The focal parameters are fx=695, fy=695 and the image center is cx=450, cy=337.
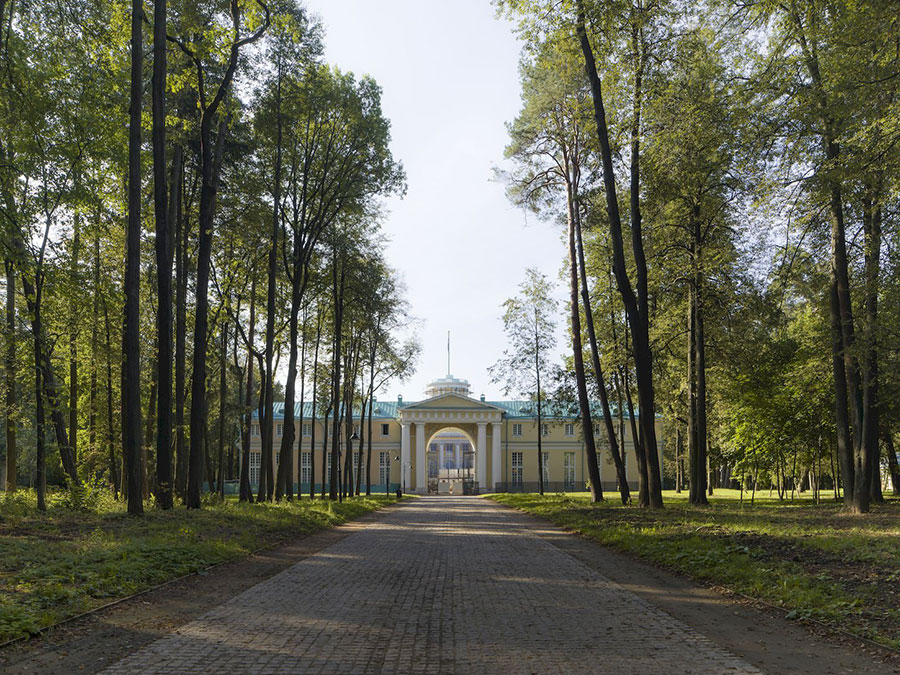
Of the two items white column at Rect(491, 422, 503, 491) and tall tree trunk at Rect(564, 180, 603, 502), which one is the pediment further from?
tall tree trunk at Rect(564, 180, 603, 502)

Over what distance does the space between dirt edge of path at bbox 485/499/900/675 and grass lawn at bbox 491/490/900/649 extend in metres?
0.21

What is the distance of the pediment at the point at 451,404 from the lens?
231ft

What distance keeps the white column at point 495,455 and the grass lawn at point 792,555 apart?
53.5 m

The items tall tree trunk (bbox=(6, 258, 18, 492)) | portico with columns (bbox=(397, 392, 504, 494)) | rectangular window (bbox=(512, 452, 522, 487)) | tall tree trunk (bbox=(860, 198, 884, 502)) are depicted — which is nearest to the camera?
tall tree trunk (bbox=(6, 258, 18, 492))

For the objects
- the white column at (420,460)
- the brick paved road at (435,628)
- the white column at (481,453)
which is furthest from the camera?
the white column at (481,453)

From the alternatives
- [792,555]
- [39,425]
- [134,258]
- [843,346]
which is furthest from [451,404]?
[792,555]

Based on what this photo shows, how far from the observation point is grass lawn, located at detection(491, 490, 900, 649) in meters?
6.54

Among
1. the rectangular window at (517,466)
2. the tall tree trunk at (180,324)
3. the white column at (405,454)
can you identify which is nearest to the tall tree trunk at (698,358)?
the tall tree trunk at (180,324)

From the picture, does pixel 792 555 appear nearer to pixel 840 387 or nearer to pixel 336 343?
pixel 840 387

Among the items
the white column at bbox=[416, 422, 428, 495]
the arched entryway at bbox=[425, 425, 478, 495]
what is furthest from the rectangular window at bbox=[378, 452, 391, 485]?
the arched entryway at bbox=[425, 425, 478, 495]

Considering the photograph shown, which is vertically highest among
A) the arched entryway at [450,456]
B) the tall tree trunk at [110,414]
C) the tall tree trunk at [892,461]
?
the tall tree trunk at [110,414]

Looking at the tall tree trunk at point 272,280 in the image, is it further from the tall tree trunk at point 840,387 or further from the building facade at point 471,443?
the building facade at point 471,443

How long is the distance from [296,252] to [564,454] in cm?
5809

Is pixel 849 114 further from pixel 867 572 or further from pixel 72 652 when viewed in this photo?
pixel 72 652
